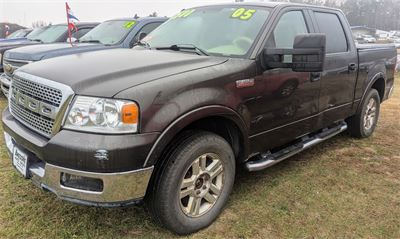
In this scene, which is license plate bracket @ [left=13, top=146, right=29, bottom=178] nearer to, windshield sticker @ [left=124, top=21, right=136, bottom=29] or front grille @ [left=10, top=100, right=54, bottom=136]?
front grille @ [left=10, top=100, right=54, bottom=136]

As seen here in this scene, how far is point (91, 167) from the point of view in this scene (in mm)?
2393

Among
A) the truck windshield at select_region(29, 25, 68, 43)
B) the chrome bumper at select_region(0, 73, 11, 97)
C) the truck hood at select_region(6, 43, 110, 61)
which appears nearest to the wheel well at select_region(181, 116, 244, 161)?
the truck hood at select_region(6, 43, 110, 61)

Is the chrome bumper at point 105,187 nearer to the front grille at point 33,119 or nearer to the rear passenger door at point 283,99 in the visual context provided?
the front grille at point 33,119

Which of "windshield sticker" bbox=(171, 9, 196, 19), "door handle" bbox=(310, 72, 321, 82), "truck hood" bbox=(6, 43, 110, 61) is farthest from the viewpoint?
"truck hood" bbox=(6, 43, 110, 61)

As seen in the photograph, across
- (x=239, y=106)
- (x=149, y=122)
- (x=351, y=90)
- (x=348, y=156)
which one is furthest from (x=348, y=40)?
(x=149, y=122)

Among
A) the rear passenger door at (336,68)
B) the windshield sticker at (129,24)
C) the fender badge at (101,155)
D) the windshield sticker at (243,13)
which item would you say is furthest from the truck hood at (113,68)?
the windshield sticker at (129,24)

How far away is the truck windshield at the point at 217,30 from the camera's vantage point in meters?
3.49

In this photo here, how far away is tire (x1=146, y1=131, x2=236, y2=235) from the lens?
2.71 meters

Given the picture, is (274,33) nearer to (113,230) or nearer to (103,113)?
(103,113)

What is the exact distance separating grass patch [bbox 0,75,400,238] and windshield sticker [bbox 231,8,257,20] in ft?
5.48

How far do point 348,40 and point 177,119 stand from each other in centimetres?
317

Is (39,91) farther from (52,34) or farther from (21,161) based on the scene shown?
(52,34)

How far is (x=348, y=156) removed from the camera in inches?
193

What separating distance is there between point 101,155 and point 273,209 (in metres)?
1.76
